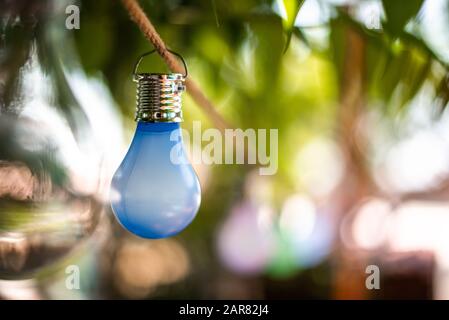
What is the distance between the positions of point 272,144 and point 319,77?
0.51 feet

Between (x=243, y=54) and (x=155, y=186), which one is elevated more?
(x=243, y=54)

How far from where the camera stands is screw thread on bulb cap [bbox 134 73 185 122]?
1.35ft

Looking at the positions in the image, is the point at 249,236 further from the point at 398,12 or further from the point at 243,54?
the point at 398,12

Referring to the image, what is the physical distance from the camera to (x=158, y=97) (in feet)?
1.35

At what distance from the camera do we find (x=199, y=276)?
1.03m

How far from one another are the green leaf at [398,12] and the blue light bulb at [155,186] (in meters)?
0.19

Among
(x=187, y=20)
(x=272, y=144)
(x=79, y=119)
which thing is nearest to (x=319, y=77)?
(x=272, y=144)

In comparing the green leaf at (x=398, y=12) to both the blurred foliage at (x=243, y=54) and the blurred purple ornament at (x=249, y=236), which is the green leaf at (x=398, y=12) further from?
the blurred purple ornament at (x=249, y=236)

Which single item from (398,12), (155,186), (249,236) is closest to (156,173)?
(155,186)

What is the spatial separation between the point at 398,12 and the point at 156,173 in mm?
231

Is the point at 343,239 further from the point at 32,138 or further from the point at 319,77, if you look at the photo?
the point at 32,138

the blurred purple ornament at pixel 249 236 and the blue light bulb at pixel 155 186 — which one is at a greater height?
the blurred purple ornament at pixel 249 236

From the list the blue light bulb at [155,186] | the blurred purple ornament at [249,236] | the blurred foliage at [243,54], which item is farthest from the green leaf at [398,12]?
the blurred purple ornament at [249,236]

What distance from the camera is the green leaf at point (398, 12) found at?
46 cm
